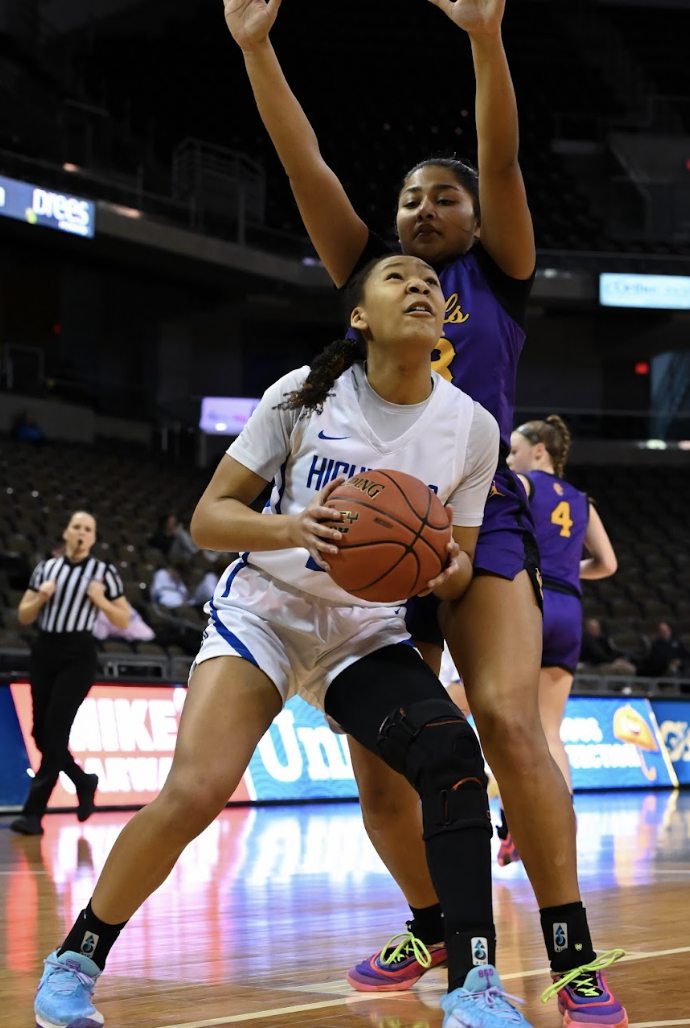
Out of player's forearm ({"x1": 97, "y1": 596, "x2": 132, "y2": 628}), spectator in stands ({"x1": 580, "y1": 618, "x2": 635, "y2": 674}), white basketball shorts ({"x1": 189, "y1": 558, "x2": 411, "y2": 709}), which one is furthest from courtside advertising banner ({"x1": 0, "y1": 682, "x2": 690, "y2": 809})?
white basketball shorts ({"x1": 189, "y1": 558, "x2": 411, "y2": 709})

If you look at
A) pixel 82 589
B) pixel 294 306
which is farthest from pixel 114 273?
pixel 82 589

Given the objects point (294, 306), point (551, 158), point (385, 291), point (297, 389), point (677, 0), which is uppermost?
point (677, 0)

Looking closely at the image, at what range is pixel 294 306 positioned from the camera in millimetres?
25953

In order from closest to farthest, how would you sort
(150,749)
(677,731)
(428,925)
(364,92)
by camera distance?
(428,925) < (150,749) < (677,731) < (364,92)

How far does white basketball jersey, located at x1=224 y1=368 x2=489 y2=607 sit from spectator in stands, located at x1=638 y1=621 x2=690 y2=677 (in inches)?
502

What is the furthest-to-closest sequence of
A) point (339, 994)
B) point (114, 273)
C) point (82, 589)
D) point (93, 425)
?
point (114, 273) < point (93, 425) < point (82, 589) < point (339, 994)

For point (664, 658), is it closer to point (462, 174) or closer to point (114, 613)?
point (114, 613)

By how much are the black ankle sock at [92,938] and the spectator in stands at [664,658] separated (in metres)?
13.0

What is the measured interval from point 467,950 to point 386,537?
827 mm

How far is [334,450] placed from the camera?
3.01 m

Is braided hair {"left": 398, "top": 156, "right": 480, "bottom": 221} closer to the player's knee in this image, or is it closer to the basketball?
the basketball

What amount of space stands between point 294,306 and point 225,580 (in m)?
23.2

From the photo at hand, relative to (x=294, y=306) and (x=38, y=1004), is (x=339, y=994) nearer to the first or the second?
(x=38, y=1004)

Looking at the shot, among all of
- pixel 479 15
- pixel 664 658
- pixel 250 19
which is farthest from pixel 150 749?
pixel 664 658
